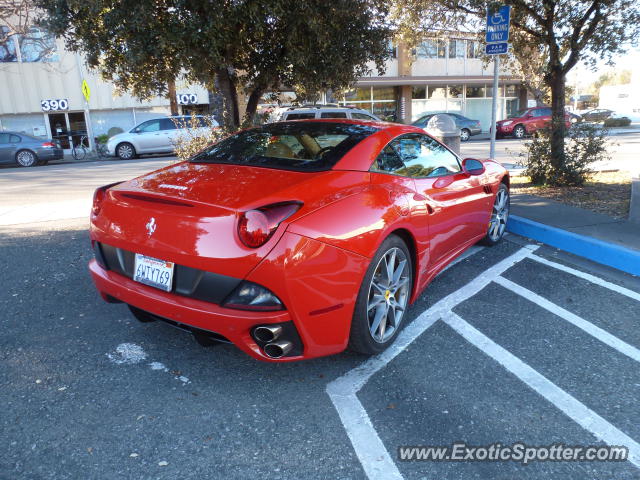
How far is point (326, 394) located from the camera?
8.97 feet

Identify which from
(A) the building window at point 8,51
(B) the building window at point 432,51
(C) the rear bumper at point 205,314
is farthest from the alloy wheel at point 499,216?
(B) the building window at point 432,51

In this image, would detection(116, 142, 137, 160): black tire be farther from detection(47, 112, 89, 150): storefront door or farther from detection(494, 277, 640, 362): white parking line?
detection(494, 277, 640, 362): white parking line

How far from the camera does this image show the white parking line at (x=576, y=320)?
125 inches

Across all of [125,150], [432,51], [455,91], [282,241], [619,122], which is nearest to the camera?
[282,241]

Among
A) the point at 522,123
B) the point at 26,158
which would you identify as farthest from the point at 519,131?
the point at 26,158

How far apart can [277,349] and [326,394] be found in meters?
0.46

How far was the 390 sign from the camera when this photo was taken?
79.0ft

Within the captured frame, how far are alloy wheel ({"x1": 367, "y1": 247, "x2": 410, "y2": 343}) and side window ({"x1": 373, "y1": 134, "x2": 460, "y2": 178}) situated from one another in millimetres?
661

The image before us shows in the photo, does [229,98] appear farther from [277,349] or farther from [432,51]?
[432,51]

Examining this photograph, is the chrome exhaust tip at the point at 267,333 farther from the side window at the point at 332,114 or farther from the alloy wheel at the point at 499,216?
the side window at the point at 332,114

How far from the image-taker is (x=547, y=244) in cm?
556

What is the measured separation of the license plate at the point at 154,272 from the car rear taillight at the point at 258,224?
19.1 inches

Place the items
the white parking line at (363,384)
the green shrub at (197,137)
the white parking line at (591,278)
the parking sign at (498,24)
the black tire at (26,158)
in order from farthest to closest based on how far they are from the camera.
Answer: the black tire at (26,158)
the green shrub at (197,137)
the parking sign at (498,24)
the white parking line at (591,278)
the white parking line at (363,384)

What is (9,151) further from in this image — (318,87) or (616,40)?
(616,40)
